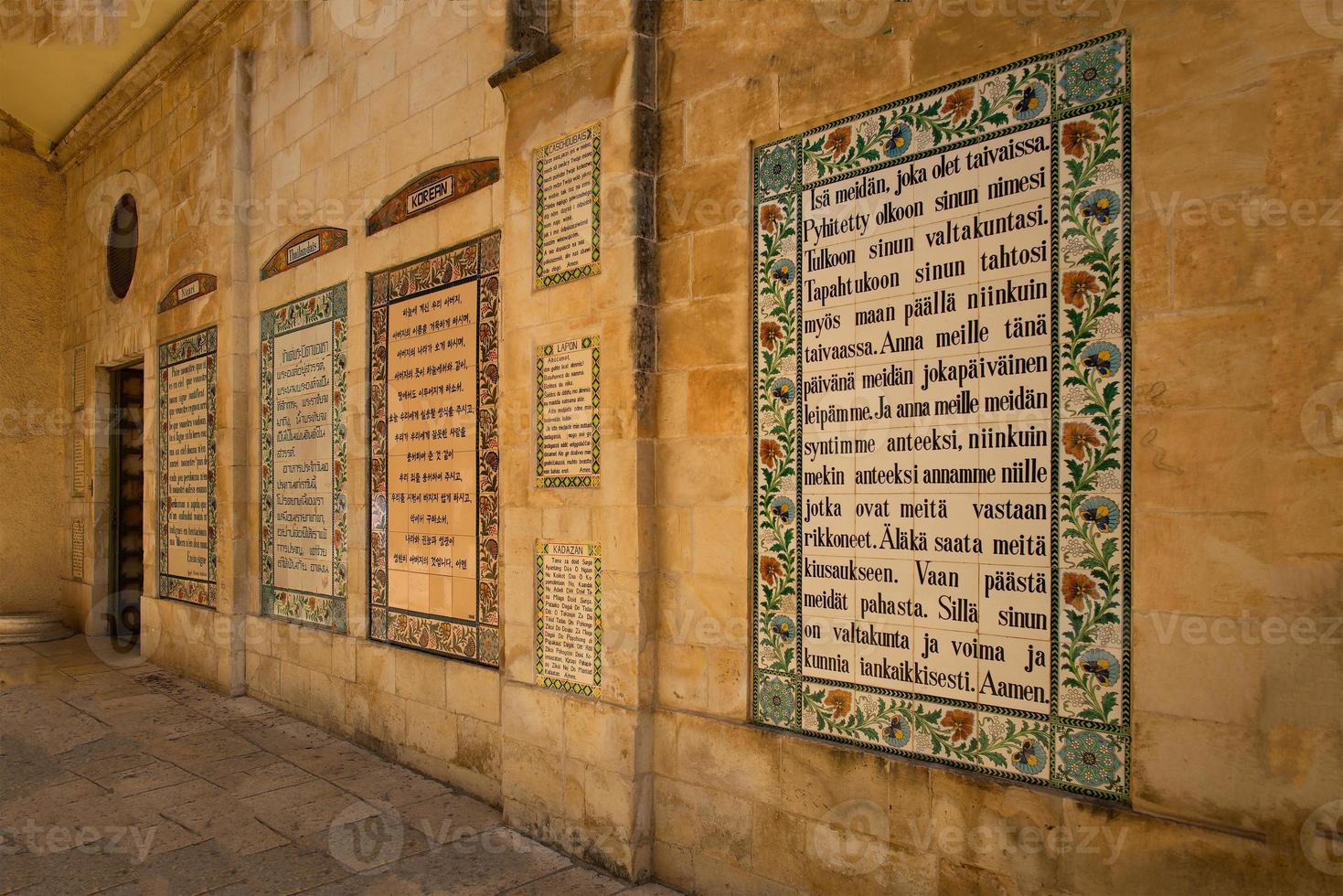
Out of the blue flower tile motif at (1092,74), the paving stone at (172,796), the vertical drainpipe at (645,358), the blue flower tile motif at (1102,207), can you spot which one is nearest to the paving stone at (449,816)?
the vertical drainpipe at (645,358)

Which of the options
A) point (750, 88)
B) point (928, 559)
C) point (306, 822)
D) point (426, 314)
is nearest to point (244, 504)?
point (426, 314)

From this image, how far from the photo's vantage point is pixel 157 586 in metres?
7.32

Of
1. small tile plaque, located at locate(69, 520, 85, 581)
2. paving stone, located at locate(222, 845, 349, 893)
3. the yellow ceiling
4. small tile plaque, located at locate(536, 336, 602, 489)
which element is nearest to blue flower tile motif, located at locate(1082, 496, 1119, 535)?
small tile plaque, located at locate(536, 336, 602, 489)

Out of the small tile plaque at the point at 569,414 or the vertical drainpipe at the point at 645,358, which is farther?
the small tile plaque at the point at 569,414

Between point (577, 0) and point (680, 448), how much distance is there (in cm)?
198

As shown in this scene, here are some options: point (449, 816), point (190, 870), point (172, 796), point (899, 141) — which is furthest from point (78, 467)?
point (899, 141)

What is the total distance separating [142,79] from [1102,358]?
323 inches

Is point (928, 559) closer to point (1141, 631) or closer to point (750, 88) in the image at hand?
point (1141, 631)

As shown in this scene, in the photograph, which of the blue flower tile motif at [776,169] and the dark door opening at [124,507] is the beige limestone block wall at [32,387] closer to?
the dark door opening at [124,507]

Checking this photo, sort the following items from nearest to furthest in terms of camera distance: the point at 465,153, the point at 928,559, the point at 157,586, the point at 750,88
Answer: the point at 928,559, the point at 750,88, the point at 465,153, the point at 157,586

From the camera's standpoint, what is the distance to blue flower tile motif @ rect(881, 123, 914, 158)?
2.76 metres

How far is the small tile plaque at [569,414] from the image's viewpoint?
349 centimetres

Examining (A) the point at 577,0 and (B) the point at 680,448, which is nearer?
(B) the point at 680,448

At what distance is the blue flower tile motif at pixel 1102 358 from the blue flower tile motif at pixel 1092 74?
2.30ft
